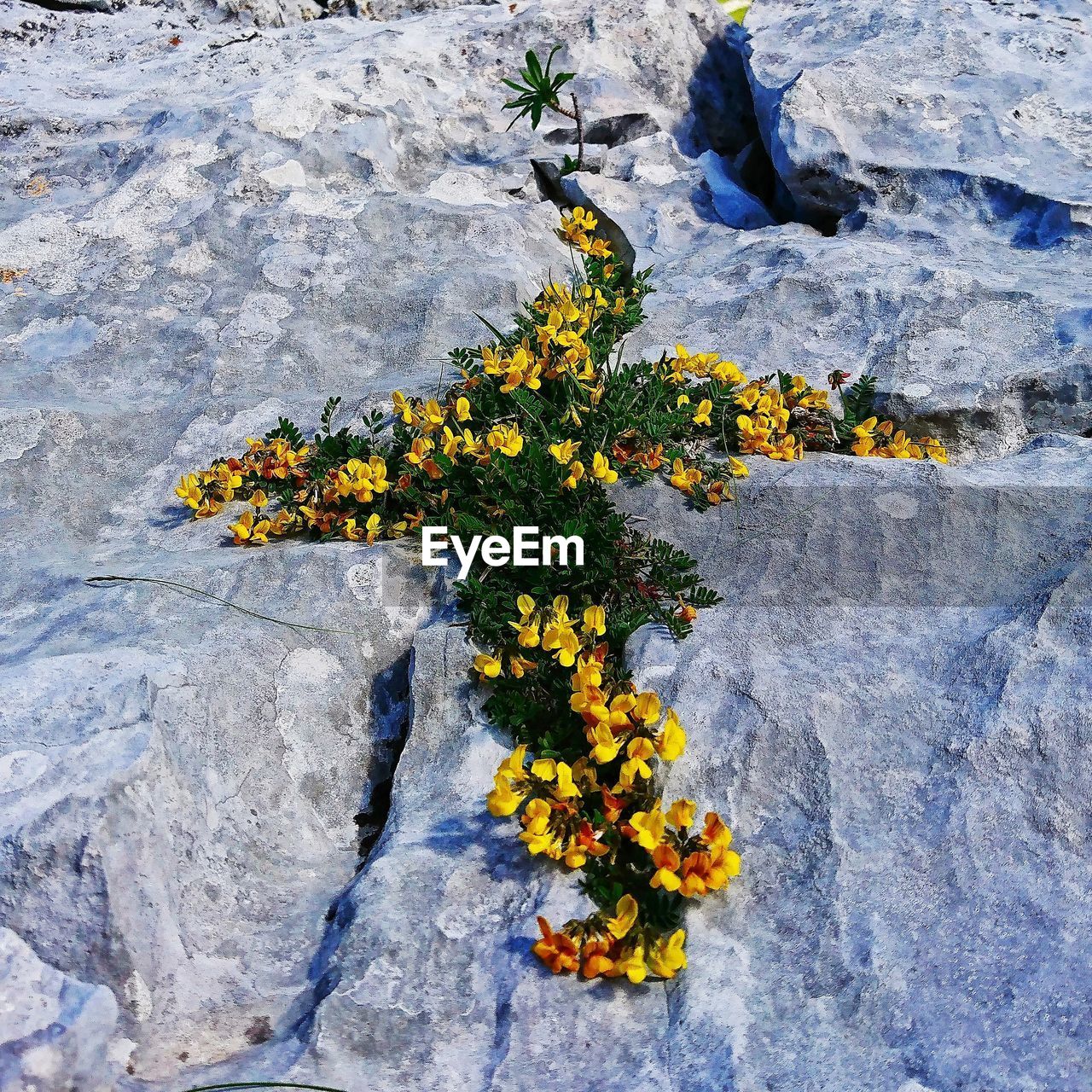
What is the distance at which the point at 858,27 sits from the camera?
22.9ft

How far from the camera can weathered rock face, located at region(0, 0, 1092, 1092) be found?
2.22m

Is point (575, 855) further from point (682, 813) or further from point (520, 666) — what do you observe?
point (520, 666)

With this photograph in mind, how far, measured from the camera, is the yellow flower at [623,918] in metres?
2.33

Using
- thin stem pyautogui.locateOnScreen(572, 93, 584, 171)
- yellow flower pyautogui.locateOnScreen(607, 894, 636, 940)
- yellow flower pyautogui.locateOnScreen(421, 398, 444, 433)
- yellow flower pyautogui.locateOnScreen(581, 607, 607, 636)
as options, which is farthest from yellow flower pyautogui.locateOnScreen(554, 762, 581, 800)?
thin stem pyautogui.locateOnScreen(572, 93, 584, 171)

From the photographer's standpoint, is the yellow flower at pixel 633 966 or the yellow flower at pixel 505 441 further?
the yellow flower at pixel 505 441

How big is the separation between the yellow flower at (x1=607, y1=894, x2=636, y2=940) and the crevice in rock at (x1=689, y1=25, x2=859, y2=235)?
477cm

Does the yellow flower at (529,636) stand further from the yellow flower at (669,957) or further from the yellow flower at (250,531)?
the yellow flower at (250,531)

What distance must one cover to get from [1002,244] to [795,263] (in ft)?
4.11

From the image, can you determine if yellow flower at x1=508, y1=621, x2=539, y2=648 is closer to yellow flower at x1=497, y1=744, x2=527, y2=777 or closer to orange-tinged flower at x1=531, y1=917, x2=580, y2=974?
yellow flower at x1=497, y1=744, x2=527, y2=777

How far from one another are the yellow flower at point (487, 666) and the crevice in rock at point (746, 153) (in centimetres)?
413

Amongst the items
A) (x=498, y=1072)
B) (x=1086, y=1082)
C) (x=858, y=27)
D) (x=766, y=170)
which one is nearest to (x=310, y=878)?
(x=498, y=1072)

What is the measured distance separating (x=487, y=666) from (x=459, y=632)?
0.26 metres

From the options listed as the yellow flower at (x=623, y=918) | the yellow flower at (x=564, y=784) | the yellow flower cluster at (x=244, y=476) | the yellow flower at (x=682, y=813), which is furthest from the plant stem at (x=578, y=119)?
the yellow flower at (x=623, y=918)

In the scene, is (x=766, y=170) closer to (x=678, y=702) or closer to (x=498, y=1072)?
(x=678, y=702)
